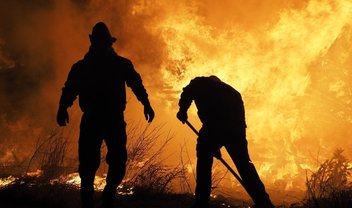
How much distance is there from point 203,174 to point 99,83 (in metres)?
1.92

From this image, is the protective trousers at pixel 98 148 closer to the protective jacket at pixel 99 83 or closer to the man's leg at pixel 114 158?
the man's leg at pixel 114 158

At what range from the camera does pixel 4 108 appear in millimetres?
26438

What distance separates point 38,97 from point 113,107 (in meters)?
24.5

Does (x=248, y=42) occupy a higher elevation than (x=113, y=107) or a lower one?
higher

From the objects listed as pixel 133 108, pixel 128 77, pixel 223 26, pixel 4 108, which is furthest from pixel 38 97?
pixel 128 77

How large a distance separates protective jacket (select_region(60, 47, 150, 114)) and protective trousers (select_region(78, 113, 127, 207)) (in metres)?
0.15

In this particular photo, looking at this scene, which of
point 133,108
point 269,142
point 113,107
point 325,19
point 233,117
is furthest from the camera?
point 133,108

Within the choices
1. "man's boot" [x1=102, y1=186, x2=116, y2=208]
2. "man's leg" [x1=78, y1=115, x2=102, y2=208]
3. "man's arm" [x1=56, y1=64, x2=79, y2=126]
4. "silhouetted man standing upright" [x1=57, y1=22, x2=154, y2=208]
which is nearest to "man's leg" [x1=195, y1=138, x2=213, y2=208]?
"silhouetted man standing upright" [x1=57, y1=22, x2=154, y2=208]

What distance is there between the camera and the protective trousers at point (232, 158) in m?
5.12

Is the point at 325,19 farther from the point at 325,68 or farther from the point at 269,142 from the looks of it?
the point at 269,142

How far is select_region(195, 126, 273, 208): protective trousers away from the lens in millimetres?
5117

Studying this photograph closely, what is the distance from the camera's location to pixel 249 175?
16.8ft

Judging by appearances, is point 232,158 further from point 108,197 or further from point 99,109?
point 99,109

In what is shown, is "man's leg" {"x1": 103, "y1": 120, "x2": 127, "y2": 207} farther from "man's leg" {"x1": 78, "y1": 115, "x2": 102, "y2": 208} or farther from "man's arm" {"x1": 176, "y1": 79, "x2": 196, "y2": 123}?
"man's arm" {"x1": 176, "y1": 79, "x2": 196, "y2": 123}
